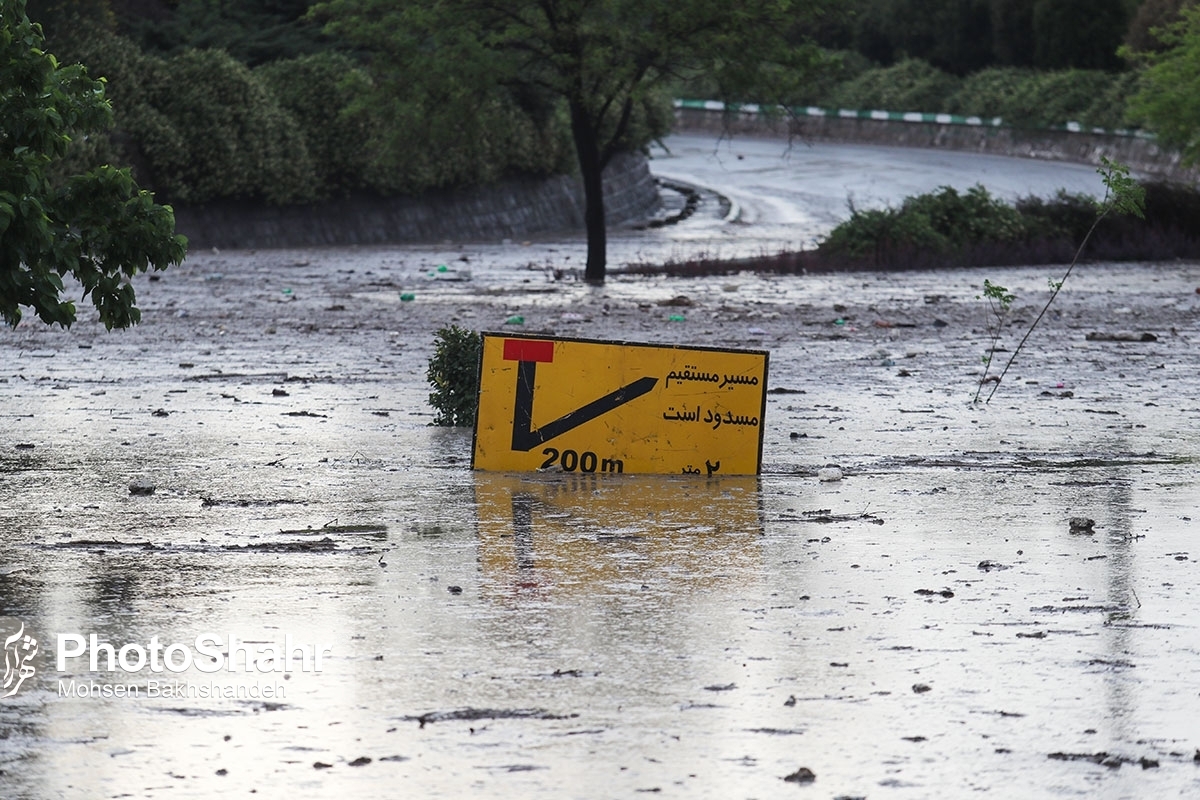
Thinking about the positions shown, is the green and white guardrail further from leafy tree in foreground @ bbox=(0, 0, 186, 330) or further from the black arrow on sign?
leafy tree in foreground @ bbox=(0, 0, 186, 330)

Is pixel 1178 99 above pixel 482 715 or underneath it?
above

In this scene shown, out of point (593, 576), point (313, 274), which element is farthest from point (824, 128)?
point (593, 576)

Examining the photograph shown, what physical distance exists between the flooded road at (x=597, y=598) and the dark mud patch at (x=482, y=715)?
0.01 metres

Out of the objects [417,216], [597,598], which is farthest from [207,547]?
[417,216]

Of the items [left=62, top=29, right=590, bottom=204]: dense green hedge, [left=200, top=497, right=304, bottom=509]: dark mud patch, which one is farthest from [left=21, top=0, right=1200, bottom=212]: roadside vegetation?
[left=200, top=497, right=304, bottom=509]: dark mud patch

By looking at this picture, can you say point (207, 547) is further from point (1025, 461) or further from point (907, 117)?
point (907, 117)

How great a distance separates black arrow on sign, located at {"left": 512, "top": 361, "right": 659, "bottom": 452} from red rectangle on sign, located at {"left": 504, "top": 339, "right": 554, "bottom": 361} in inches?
1.3

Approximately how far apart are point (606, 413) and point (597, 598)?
3204 millimetres

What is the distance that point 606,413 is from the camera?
402 inches

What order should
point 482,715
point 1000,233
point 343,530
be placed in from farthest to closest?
point 1000,233 < point 343,530 < point 482,715

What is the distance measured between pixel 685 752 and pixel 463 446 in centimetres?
604

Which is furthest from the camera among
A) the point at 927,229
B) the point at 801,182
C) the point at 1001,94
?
the point at 1001,94

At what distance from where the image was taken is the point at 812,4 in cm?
2500

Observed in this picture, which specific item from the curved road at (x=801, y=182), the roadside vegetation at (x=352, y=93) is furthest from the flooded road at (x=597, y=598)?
the curved road at (x=801, y=182)
